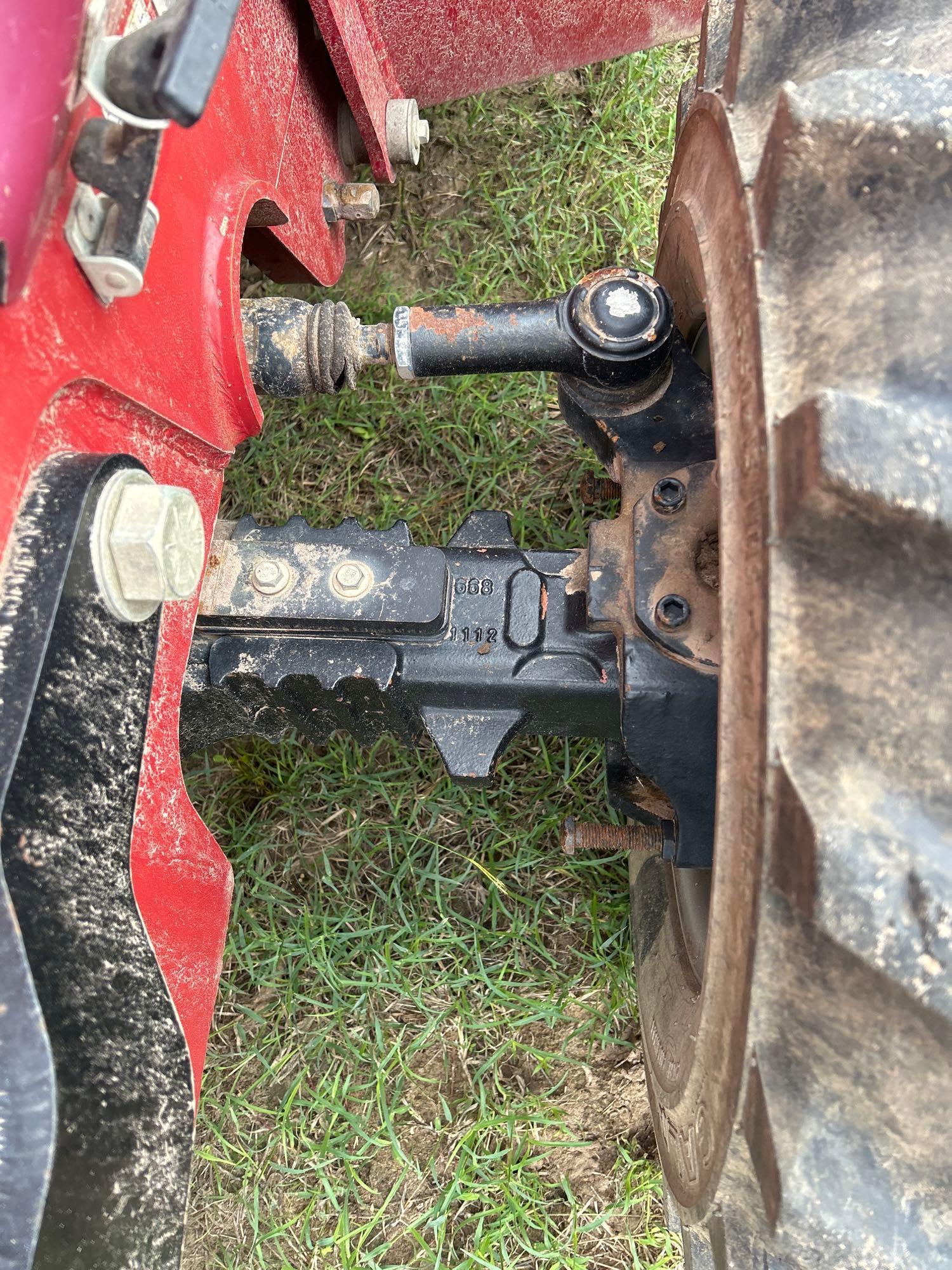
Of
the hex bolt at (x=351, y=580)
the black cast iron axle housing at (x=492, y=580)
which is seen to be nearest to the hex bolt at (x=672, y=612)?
the black cast iron axle housing at (x=492, y=580)

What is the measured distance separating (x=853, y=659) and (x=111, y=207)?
594mm

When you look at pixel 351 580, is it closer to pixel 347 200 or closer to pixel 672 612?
pixel 672 612

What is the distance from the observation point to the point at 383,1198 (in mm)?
1303

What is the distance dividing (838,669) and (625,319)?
1.64 feet

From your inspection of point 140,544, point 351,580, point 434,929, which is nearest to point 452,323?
point 351,580

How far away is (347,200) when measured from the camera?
129 centimetres

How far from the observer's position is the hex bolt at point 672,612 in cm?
87

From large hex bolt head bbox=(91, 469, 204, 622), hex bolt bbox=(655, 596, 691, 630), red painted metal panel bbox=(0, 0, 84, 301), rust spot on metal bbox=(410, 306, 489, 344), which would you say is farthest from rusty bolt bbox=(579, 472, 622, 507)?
red painted metal panel bbox=(0, 0, 84, 301)

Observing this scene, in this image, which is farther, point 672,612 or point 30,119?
point 672,612

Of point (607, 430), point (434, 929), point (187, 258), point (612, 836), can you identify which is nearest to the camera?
point (187, 258)

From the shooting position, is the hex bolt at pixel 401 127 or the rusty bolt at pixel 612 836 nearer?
the rusty bolt at pixel 612 836

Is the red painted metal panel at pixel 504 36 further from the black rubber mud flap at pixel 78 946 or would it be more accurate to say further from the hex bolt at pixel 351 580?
the black rubber mud flap at pixel 78 946

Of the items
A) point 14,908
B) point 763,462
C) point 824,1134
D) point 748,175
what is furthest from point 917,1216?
point 748,175

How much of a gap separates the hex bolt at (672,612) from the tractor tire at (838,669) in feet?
0.72
